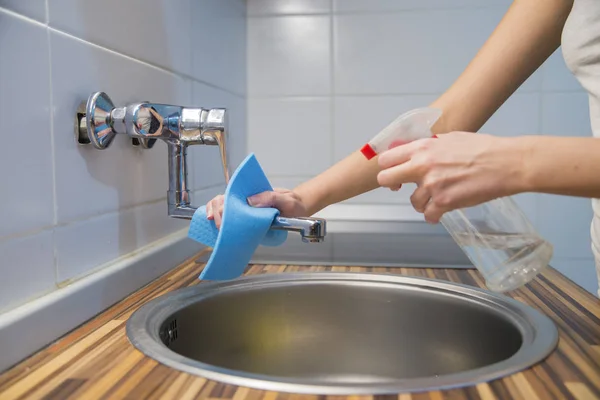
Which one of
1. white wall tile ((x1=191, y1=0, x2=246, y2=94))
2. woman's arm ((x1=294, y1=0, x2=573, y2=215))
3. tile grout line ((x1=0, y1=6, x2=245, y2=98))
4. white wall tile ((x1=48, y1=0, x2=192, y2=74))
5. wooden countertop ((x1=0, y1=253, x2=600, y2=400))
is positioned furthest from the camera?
white wall tile ((x1=191, y1=0, x2=246, y2=94))

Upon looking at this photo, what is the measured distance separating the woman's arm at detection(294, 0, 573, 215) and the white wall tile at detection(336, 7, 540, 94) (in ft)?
1.92

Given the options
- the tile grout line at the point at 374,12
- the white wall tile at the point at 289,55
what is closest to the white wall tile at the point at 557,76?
the tile grout line at the point at 374,12

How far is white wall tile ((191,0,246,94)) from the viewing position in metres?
1.10

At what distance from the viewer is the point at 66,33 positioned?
0.64 metres

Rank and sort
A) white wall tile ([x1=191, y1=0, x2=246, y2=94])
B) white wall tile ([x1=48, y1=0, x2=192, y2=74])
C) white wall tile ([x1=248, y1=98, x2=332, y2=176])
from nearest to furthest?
white wall tile ([x1=48, y1=0, x2=192, y2=74]) → white wall tile ([x1=191, y1=0, x2=246, y2=94]) → white wall tile ([x1=248, y1=98, x2=332, y2=176])

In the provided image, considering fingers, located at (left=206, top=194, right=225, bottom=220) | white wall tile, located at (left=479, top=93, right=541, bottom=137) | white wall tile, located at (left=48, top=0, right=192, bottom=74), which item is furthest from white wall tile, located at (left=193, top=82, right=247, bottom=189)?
white wall tile, located at (left=479, top=93, right=541, bottom=137)

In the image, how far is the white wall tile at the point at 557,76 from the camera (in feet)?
4.39

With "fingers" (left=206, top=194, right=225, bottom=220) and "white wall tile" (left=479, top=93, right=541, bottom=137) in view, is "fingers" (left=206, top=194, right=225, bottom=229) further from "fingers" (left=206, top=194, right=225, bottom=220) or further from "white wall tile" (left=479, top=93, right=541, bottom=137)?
"white wall tile" (left=479, top=93, right=541, bottom=137)

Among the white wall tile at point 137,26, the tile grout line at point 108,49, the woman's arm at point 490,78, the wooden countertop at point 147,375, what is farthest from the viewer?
the woman's arm at point 490,78

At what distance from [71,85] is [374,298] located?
50 centimetres


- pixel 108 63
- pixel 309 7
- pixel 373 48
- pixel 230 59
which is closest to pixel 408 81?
pixel 373 48

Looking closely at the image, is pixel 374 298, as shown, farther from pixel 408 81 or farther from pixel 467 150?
pixel 408 81

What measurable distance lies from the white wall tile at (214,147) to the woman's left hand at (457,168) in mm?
512

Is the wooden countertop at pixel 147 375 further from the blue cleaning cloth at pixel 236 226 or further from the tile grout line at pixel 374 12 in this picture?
the tile grout line at pixel 374 12
